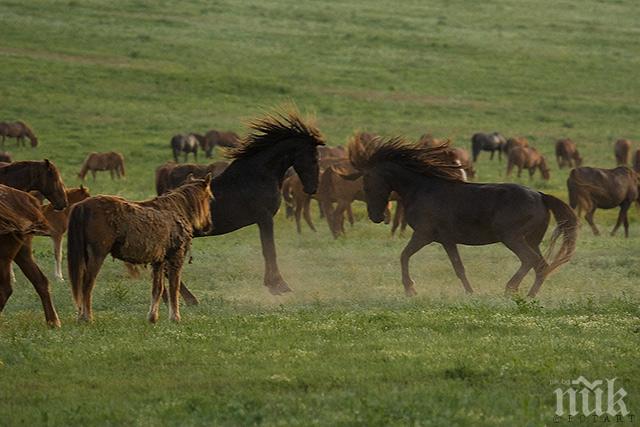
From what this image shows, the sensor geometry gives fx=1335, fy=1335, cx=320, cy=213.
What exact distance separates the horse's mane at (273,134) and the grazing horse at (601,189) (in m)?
11.1

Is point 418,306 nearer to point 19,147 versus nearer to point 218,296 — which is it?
point 218,296

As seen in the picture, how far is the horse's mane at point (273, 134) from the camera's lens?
1671 cm

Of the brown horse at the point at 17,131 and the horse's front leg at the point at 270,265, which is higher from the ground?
the horse's front leg at the point at 270,265

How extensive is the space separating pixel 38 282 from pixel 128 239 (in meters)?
0.92

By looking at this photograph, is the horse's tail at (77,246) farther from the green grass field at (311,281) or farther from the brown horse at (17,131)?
the brown horse at (17,131)

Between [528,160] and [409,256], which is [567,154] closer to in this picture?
[528,160]

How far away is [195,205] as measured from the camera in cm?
1358

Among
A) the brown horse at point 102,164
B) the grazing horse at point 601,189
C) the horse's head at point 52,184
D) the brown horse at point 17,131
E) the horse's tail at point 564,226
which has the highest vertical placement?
the horse's head at point 52,184

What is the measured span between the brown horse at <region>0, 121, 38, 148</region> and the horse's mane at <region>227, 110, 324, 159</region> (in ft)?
79.1

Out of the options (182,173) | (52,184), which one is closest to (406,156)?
(52,184)

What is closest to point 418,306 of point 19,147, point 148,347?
point 148,347

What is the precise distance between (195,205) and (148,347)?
9.21 feet

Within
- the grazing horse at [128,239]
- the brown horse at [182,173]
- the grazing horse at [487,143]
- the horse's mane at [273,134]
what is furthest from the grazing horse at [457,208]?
the grazing horse at [487,143]

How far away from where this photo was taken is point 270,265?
16.8 metres
